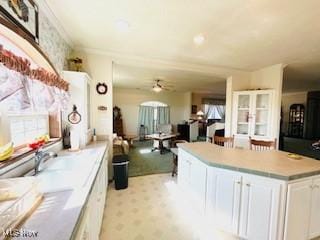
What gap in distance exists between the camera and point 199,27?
7.36 feet

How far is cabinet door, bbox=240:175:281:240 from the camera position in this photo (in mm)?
1657

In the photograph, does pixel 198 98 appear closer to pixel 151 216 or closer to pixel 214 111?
pixel 214 111

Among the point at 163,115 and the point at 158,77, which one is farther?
the point at 163,115

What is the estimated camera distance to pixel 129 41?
2775 mm

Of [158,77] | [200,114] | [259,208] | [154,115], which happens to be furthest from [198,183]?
[200,114]

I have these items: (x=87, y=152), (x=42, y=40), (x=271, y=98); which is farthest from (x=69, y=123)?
(x=271, y=98)

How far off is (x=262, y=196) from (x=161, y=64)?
3.04 meters

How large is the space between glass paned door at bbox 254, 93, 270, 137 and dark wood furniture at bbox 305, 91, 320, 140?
5610 millimetres

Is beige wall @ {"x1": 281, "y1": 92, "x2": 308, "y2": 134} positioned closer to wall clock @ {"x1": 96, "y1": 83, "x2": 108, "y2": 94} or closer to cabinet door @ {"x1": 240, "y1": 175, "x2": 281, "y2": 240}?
cabinet door @ {"x1": 240, "y1": 175, "x2": 281, "y2": 240}

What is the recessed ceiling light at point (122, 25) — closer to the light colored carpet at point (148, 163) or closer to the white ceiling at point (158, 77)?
the white ceiling at point (158, 77)

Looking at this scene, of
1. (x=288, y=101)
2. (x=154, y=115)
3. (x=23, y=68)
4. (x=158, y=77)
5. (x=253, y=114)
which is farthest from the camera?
(x=288, y=101)

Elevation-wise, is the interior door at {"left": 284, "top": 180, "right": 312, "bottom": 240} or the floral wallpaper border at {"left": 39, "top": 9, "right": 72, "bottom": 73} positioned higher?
the floral wallpaper border at {"left": 39, "top": 9, "right": 72, "bottom": 73}

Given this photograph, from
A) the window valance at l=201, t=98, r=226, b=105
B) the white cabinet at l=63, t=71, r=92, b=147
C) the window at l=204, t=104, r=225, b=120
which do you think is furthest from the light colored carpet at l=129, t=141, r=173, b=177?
the window at l=204, t=104, r=225, b=120

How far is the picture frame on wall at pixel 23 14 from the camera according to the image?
4.19 ft
